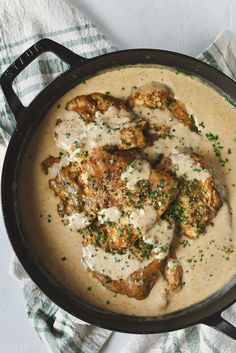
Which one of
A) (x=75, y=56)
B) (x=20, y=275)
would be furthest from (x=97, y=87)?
(x=20, y=275)

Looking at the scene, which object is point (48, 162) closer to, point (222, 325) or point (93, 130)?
point (93, 130)

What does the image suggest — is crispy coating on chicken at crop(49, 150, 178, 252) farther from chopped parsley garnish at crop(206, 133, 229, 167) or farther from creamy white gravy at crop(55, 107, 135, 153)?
chopped parsley garnish at crop(206, 133, 229, 167)

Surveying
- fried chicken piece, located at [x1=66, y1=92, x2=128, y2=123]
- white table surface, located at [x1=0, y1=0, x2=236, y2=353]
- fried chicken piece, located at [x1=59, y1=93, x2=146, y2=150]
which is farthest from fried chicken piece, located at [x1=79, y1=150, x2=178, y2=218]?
white table surface, located at [x1=0, y1=0, x2=236, y2=353]

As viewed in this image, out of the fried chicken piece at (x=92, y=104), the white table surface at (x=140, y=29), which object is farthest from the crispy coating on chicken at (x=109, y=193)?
the white table surface at (x=140, y=29)

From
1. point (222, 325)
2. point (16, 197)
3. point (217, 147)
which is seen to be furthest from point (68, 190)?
point (222, 325)

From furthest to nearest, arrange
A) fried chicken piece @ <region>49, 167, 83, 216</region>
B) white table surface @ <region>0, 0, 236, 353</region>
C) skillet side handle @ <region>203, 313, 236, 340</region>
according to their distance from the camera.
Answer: white table surface @ <region>0, 0, 236, 353</region> < fried chicken piece @ <region>49, 167, 83, 216</region> < skillet side handle @ <region>203, 313, 236, 340</region>

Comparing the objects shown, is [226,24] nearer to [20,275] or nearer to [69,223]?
[69,223]
